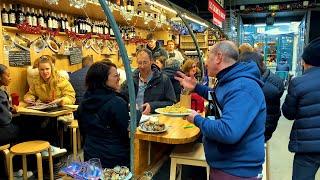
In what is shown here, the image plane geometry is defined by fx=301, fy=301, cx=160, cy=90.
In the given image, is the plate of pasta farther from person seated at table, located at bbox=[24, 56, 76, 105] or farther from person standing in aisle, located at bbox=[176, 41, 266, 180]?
person seated at table, located at bbox=[24, 56, 76, 105]

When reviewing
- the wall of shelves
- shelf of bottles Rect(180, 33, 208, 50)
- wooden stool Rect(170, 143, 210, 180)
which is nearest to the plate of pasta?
wooden stool Rect(170, 143, 210, 180)

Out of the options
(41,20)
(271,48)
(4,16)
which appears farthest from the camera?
(271,48)

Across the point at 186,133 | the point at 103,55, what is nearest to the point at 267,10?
the point at 103,55

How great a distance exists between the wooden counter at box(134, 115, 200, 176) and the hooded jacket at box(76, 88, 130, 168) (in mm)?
101

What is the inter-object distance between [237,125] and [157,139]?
79 centimetres

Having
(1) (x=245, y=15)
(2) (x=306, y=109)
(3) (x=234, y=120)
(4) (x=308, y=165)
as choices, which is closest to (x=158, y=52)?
(2) (x=306, y=109)

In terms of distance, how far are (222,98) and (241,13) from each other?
11.7 meters

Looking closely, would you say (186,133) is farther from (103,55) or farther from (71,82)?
(103,55)

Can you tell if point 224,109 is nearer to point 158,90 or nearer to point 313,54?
point 313,54

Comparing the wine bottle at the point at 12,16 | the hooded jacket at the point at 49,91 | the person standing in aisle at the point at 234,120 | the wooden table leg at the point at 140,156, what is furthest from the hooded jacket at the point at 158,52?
the person standing in aisle at the point at 234,120

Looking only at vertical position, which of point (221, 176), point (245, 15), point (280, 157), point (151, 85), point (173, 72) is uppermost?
point (245, 15)

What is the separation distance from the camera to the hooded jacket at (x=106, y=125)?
7.38 feet

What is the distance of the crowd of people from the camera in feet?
5.52

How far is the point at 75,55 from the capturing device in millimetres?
5723
